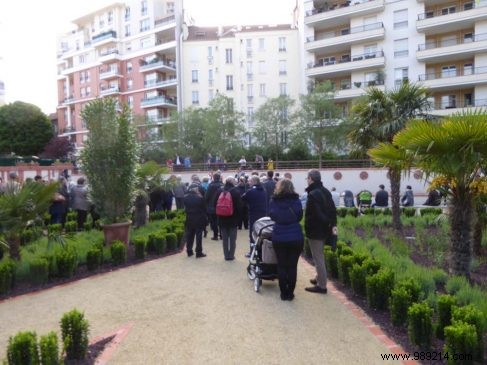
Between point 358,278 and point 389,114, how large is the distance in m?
7.29

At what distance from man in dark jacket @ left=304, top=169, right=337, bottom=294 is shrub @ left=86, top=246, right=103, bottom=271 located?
4.28m

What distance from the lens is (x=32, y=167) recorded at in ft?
123

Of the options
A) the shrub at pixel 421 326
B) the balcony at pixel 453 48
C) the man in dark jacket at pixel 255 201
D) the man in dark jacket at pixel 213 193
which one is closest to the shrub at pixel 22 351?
the shrub at pixel 421 326

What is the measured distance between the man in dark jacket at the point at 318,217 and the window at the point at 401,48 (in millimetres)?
39095

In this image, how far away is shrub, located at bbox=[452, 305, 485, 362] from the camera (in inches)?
166

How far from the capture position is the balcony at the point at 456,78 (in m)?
37.1

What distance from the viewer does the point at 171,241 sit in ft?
34.5

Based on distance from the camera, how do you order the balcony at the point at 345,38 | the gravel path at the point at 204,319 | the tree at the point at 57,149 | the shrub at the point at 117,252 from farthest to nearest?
the tree at the point at 57,149
the balcony at the point at 345,38
the shrub at the point at 117,252
the gravel path at the point at 204,319

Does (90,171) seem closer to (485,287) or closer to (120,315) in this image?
(120,315)

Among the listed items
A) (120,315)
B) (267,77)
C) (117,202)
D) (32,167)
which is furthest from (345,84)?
(120,315)

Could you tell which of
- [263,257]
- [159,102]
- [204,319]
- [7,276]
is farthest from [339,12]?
[204,319]

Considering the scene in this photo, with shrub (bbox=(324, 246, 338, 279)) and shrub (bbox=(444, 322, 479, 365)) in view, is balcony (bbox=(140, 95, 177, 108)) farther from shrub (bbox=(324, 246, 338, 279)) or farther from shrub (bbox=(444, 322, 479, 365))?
shrub (bbox=(444, 322, 479, 365))

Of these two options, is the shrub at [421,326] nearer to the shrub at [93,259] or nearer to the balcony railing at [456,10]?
the shrub at [93,259]

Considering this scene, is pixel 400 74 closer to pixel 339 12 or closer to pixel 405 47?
pixel 405 47
